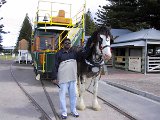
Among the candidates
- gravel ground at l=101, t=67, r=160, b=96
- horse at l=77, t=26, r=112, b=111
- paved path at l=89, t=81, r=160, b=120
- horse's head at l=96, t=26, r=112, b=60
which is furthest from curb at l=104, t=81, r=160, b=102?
horse's head at l=96, t=26, r=112, b=60

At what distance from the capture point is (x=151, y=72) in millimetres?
24344

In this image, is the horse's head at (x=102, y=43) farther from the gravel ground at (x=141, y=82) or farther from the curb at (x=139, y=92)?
the gravel ground at (x=141, y=82)

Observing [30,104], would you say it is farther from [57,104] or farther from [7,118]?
[7,118]

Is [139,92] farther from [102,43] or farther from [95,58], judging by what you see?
[102,43]

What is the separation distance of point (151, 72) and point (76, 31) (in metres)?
10.8

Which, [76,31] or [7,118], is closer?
[7,118]

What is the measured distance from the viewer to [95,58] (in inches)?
346

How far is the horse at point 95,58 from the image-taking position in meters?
8.27

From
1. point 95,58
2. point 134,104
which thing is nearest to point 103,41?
point 95,58

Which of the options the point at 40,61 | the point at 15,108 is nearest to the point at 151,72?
the point at 40,61

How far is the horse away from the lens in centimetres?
827

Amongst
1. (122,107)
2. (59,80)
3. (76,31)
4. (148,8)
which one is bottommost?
(122,107)

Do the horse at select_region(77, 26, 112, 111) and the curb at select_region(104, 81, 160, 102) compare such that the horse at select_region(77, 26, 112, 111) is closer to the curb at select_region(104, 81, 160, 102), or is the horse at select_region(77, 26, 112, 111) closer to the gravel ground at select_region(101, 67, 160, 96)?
the curb at select_region(104, 81, 160, 102)

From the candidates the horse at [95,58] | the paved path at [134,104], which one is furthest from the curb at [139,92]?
the horse at [95,58]
